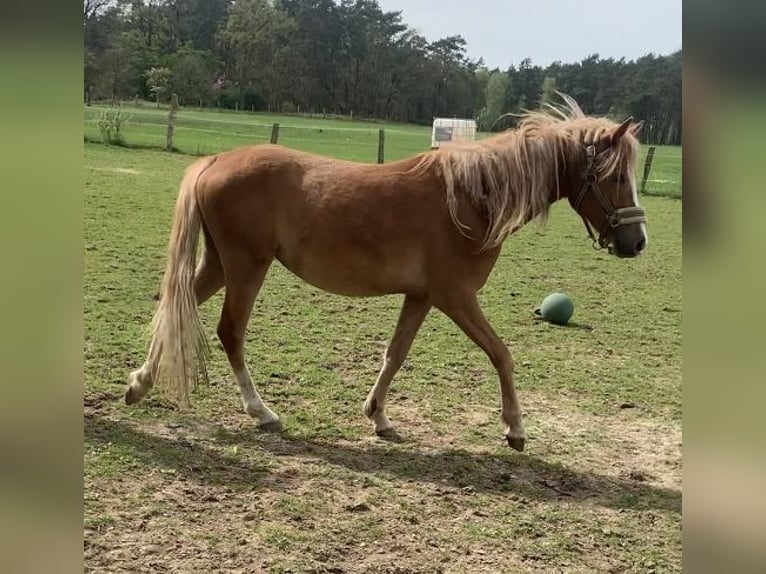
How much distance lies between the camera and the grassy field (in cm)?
1837

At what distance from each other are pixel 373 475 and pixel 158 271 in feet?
14.5

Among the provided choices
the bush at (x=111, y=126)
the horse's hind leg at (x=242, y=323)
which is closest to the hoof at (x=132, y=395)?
the horse's hind leg at (x=242, y=323)

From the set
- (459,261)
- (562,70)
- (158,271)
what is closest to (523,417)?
(459,261)

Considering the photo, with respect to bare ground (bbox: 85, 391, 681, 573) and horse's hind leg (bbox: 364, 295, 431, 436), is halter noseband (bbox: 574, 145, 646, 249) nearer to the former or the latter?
horse's hind leg (bbox: 364, 295, 431, 436)

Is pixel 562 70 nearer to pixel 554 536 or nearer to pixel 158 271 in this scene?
pixel 158 271

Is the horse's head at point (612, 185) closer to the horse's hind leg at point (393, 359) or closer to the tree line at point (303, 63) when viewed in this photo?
the horse's hind leg at point (393, 359)

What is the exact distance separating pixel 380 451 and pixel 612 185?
1.79m

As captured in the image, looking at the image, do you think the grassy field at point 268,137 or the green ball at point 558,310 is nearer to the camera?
the green ball at point 558,310

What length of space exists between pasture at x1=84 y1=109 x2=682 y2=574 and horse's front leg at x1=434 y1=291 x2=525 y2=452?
219 millimetres

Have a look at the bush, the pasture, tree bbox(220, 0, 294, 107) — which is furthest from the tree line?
the pasture

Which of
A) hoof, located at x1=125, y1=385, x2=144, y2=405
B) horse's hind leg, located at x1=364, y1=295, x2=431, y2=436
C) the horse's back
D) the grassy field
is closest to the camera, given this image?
the horse's back

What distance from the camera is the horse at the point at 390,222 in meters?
3.48

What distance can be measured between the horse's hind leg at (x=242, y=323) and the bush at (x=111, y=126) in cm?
1608

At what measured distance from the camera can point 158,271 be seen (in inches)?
274
